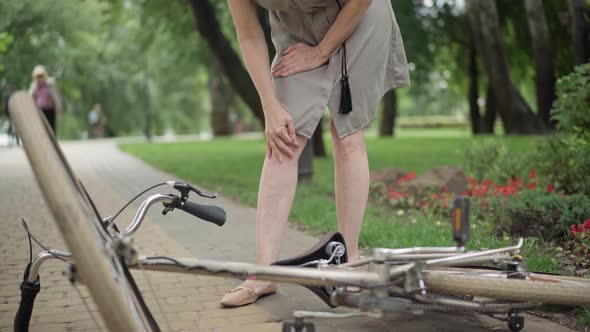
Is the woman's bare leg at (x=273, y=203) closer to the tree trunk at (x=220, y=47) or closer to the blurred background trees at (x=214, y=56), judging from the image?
the blurred background trees at (x=214, y=56)

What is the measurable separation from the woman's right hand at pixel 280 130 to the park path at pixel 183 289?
72cm

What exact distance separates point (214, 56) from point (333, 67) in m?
10.2

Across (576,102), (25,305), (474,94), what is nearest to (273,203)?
(25,305)

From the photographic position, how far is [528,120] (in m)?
17.2

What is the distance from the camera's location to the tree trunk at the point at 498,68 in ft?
55.6

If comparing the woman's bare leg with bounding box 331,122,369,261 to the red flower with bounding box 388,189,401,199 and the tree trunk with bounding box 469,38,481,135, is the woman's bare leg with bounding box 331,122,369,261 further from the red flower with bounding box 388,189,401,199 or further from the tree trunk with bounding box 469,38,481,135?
the tree trunk with bounding box 469,38,481,135

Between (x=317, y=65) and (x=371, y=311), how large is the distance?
4.67 ft

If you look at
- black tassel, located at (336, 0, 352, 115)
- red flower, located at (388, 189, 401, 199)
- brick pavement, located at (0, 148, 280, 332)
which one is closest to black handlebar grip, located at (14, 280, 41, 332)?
brick pavement, located at (0, 148, 280, 332)

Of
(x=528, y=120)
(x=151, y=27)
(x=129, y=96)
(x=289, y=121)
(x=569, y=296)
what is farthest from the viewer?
(x=129, y=96)

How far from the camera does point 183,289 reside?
3588 millimetres

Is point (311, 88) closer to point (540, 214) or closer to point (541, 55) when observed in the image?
point (540, 214)

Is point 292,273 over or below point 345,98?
below

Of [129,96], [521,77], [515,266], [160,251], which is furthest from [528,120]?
[129,96]

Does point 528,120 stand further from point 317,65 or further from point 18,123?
point 18,123
